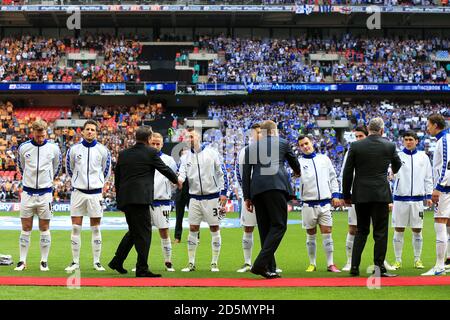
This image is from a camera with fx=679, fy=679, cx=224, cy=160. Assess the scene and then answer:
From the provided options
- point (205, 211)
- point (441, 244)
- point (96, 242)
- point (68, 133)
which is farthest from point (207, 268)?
point (68, 133)

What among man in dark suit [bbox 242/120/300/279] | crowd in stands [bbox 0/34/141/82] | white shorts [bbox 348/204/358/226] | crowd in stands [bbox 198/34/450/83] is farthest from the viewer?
crowd in stands [bbox 198/34/450/83]

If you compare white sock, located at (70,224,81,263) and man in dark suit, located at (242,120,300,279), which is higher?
man in dark suit, located at (242,120,300,279)

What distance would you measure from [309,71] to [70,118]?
18.2 meters

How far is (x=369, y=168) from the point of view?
11.0m

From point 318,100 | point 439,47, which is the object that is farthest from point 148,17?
point 439,47

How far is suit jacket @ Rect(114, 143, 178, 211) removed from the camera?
35.4ft

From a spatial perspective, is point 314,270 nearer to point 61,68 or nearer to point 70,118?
point 70,118

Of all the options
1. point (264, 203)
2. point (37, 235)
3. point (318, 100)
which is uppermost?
point (318, 100)

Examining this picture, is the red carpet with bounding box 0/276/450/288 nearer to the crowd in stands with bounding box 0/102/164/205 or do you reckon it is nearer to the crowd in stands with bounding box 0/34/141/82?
the crowd in stands with bounding box 0/102/164/205

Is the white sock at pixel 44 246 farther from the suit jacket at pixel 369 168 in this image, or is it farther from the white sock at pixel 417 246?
the white sock at pixel 417 246

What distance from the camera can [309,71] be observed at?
51.7 m

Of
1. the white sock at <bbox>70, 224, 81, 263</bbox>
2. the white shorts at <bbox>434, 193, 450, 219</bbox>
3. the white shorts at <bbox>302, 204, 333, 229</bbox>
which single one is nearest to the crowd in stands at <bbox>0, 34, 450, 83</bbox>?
the white shorts at <bbox>302, 204, 333, 229</bbox>

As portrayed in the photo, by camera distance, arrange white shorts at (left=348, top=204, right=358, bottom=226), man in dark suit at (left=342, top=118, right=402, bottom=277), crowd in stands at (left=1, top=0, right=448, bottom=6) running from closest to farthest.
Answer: man in dark suit at (left=342, top=118, right=402, bottom=277), white shorts at (left=348, top=204, right=358, bottom=226), crowd in stands at (left=1, top=0, right=448, bottom=6)

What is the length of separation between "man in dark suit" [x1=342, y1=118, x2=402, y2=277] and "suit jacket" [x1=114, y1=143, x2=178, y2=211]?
2.95 m
